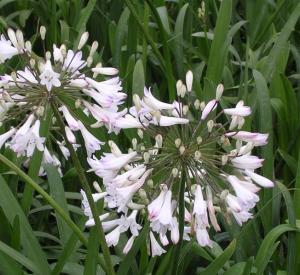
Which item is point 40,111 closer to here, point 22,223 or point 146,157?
point 146,157

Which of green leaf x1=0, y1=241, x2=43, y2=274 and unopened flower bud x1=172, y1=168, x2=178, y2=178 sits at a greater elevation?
unopened flower bud x1=172, y1=168, x2=178, y2=178

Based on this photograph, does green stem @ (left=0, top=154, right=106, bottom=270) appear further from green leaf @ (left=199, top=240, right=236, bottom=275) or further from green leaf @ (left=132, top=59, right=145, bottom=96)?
green leaf @ (left=132, top=59, right=145, bottom=96)

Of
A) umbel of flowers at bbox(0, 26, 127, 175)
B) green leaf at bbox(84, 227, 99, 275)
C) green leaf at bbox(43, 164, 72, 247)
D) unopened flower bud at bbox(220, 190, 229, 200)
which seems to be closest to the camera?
unopened flower bud at bbox(220, 190, 229, 200)

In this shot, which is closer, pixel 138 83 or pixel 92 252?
pixel 92 252

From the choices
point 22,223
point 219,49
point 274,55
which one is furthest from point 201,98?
point 22,223

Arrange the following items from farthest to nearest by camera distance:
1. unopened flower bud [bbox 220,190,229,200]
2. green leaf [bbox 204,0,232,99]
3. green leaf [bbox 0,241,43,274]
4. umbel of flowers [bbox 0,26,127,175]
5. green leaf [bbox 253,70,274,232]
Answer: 1. green leaf [bbox 204,0,232,99]
2. green leaf [bbox 253,70,274,232]
3. green leaf [bbox 0,241,43,274]
4. umbel of flowers [bbox 0,26,127,175]
5. unopened flower bud [bbox 220,190,229,200]

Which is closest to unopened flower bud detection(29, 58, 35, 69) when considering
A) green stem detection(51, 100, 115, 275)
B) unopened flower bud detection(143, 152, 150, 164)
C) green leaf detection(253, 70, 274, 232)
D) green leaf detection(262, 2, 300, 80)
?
green stem detection(51, 100, 115, 275)

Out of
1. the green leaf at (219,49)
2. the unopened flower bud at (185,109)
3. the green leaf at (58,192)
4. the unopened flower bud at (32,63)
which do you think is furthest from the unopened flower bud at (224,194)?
the green leaf at (219,49)

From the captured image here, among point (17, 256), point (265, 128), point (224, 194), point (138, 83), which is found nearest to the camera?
point (224, 194)

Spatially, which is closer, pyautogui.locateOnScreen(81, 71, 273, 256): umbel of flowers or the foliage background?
pyautogui.locateOnScreen(81, 71, 273, 256): umbel of flowers
